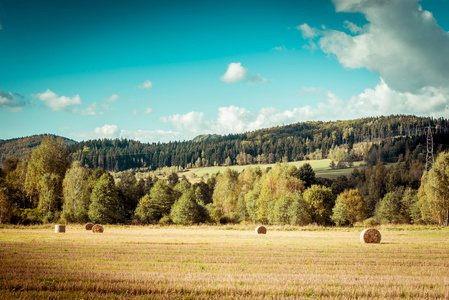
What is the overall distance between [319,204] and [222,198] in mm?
33098

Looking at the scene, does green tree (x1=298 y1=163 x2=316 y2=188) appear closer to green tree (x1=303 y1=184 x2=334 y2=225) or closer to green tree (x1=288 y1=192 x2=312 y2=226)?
green tree (x1=303 y1=184 x2=334 y2=225)

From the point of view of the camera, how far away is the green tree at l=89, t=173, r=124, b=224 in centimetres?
7231

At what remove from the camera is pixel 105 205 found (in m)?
74.0

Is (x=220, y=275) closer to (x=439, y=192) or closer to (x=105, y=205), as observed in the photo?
(x=105, y=205)

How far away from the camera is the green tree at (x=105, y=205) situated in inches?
2847

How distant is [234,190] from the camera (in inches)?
3922

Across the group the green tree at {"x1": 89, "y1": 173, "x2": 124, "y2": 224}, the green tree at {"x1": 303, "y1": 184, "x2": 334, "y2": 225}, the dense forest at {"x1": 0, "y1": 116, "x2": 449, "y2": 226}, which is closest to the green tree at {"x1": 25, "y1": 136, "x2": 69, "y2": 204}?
the dense forest at {"x1": 0, "y1": 116, "x2": 449, "y2": 226}

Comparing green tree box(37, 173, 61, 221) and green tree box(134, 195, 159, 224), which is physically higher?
green tree box(37, 173, 61, 221)

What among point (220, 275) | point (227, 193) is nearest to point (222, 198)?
point (227, 193)

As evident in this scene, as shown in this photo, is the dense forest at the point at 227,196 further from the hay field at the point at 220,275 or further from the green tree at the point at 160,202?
the hay field at the point at 220,275

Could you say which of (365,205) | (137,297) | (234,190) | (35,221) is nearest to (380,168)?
(365,205)

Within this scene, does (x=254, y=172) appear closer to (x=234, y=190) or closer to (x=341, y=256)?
(x=234, y=190)

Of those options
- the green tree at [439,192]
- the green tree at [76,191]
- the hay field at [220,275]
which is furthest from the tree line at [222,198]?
the hay field at [220,275]

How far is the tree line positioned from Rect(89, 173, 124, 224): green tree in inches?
7.8
